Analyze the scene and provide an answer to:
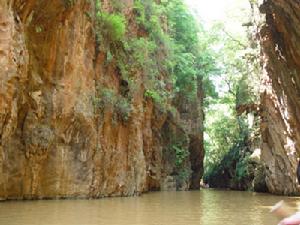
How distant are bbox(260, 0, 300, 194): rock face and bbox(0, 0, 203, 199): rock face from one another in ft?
23.0

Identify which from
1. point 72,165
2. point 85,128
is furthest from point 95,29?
point 72,165

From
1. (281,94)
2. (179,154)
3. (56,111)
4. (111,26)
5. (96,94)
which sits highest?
(111,26)

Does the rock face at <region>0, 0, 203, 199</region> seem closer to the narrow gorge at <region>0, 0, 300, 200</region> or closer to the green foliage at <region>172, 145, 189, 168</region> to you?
the narrow gorge at <region>0, 0, 300, 200</region>

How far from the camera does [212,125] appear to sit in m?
46.2

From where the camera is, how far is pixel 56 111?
14906 millimetres

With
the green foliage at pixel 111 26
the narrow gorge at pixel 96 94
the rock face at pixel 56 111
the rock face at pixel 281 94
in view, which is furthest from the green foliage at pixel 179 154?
the green foliage at pixel 111 26

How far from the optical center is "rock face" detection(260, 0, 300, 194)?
43.5 ft

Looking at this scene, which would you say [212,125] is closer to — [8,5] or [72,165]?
[72,165]

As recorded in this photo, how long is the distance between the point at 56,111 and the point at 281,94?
9.72 metres

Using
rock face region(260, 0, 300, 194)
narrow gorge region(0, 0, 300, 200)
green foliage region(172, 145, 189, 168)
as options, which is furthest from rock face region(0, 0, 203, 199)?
green foliage region(172, 145, 189, 168)

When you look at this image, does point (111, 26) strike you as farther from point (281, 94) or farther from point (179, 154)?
point (179, 154)

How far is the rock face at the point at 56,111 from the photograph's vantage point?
37.9 feet

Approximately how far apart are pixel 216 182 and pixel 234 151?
22.7 ft

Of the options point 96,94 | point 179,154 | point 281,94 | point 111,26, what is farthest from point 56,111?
point 179,154
